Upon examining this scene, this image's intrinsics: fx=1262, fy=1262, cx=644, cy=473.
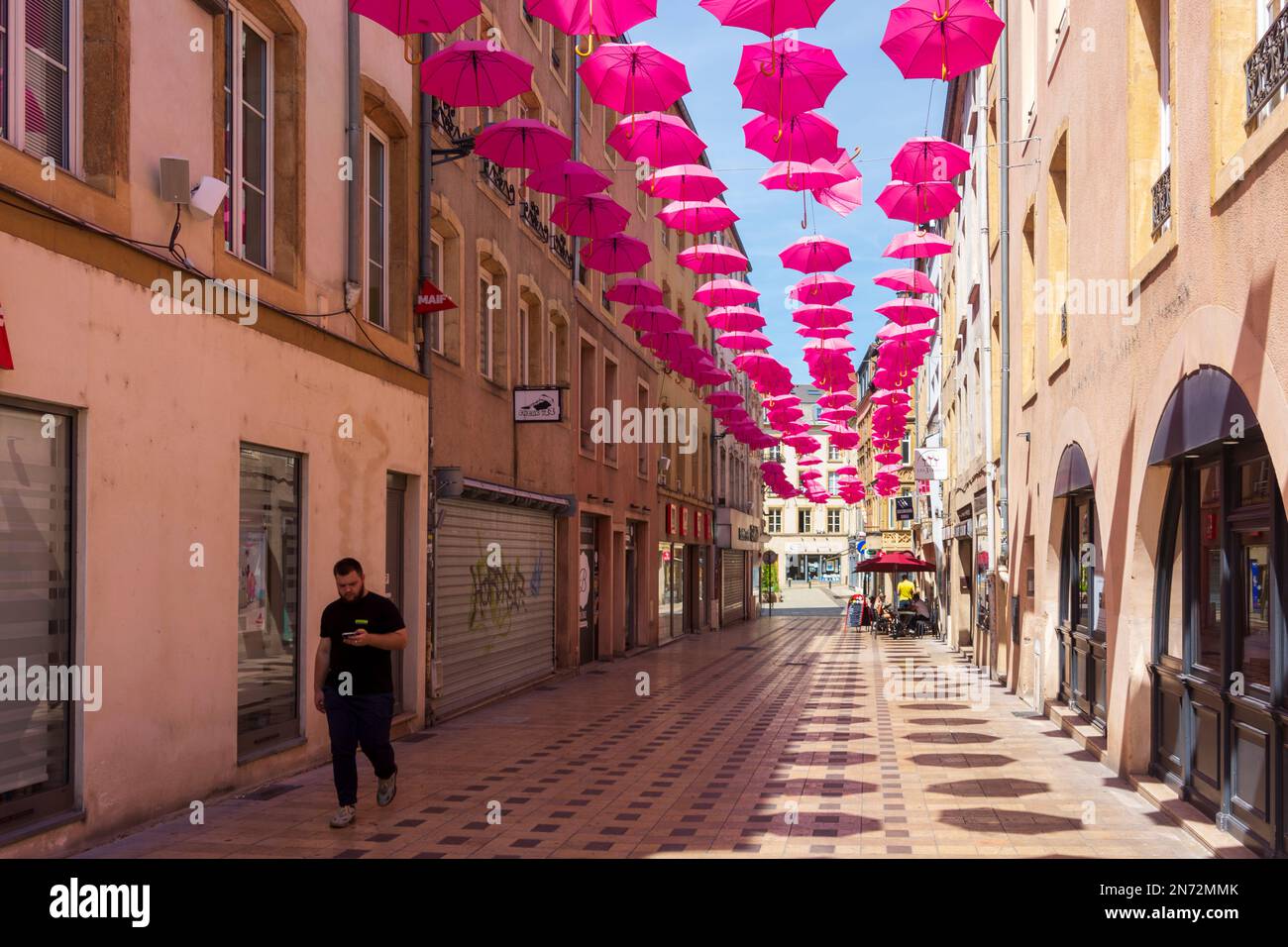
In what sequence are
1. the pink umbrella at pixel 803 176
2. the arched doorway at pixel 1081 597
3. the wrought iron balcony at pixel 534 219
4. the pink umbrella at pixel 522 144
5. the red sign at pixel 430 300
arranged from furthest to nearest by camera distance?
the wrought iron balcony at pixel 534 219
the pink umbrella at pixel 803 176
the red sign at pixel 430 300
the arched doorway at pixel 1081 597
the pink umbrella at pixel 522 144

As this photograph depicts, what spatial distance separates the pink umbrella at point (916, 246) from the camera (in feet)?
62.2

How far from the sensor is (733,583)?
4788 cm

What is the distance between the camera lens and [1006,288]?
18.9 meters

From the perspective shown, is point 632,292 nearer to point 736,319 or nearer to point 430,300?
point 736,319

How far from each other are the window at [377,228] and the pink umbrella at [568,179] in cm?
173

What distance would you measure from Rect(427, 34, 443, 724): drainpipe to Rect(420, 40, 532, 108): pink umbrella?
2672 millimetres


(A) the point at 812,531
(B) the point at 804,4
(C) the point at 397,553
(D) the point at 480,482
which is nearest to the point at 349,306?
(C) the point at 397,553

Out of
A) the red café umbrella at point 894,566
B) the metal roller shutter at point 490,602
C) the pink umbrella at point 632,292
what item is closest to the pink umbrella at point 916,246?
the pink umbrella at point 632,292

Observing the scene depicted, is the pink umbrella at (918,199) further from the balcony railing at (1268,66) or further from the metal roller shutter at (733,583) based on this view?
the metal roller shutter at (733,583)

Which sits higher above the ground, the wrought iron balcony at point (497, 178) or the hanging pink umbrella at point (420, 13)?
the wrought iron balcony at point (497, 178)

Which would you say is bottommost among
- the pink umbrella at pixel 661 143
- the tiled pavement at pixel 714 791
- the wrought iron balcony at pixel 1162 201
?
the tiled pavement at pixel 714 791

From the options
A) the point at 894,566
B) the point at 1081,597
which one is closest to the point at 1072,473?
the point at 1081,597

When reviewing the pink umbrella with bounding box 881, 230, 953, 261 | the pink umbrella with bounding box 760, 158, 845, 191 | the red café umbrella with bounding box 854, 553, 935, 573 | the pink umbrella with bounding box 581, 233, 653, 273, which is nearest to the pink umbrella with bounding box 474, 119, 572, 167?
the pink umbrella with bounding box 760, 158, 845, 191

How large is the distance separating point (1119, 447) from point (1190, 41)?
400cm
